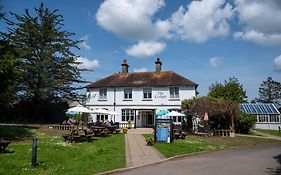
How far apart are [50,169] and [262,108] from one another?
140ft

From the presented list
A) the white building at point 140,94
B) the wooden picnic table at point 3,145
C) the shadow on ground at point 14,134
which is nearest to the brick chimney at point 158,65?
the white building at point 140,94

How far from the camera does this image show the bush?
108 ft

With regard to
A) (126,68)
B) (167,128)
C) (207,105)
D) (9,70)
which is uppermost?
(126,68)

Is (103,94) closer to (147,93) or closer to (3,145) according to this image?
(147,93)

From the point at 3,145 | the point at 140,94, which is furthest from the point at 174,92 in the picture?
the point at 3,145

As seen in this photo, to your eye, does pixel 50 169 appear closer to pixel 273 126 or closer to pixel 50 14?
pixel 50 14

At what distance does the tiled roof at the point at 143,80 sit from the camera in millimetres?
40469

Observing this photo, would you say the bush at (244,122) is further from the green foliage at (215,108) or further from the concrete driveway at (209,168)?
the concrete driveway at (209,168)

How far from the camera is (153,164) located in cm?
1254

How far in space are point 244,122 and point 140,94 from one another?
14541 millimetres

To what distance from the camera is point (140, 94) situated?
137 ft

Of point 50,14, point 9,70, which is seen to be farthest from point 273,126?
point 9,70

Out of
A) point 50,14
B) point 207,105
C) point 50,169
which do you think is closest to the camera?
point 50,169

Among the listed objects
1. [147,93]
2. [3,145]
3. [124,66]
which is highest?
[124,66]
